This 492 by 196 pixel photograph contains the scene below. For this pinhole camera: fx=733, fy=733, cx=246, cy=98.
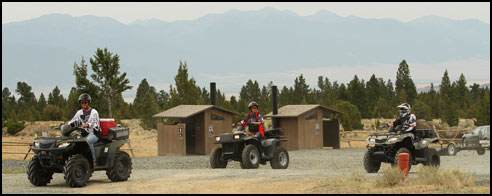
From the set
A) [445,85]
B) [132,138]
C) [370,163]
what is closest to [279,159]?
[370,163]

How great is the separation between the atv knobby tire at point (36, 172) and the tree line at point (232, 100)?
25722 mm

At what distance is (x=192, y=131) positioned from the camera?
30469 millimetres

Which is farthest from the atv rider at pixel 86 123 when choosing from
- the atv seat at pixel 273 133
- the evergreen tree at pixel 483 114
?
the evergreen tree at pixel 483 114

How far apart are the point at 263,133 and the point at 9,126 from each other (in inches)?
1379

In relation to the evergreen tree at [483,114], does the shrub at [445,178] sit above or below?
below

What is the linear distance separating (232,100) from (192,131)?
143ft

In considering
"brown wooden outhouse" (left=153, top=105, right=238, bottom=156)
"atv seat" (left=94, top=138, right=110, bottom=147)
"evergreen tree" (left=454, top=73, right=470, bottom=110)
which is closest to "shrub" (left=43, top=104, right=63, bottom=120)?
"evergreen tree" (left=454, top=73, right=470, bottom=110)

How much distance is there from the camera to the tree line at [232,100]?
44.2 metres

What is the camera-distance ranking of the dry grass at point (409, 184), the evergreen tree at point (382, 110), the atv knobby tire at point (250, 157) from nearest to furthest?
the dry grass at point (409, 184)
the atv knobby tire at point (250, 157)
the evergreen tree at point (382, 110)

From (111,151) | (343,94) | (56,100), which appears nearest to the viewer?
(111,151)

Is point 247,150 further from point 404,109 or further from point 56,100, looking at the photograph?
point 56,100

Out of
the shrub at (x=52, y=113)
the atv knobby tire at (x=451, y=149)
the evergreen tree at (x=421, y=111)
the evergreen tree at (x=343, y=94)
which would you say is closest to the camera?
the atv knobby tire at (x=451, y=149)

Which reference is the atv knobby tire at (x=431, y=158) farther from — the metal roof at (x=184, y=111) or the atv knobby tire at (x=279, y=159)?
the metal roof at (x=184, y=111)

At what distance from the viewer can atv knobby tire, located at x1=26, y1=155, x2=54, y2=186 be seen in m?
14.2
